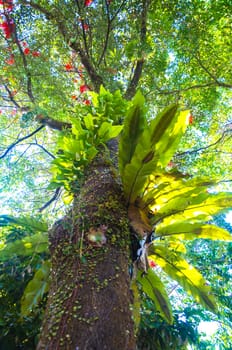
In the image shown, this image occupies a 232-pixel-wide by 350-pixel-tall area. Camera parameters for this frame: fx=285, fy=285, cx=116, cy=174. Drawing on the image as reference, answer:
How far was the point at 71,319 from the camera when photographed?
1.05m

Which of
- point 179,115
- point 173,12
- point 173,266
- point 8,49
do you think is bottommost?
point 173,266

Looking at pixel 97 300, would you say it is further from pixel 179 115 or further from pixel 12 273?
pixel 179 115

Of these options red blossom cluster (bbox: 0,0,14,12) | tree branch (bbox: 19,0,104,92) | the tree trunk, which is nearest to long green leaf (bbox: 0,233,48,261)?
the tree trunk

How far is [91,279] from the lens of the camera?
3.96 feet

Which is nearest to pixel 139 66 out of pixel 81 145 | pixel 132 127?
pixel 81 145

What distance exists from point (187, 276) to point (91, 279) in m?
1.13

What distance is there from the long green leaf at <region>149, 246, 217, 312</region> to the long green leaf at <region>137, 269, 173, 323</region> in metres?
0.13

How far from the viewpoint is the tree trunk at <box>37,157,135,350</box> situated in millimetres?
1001

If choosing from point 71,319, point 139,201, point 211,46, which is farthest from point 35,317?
point 211,46

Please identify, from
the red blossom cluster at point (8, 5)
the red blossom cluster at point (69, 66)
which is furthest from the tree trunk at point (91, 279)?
the red blossom cluster at point (69, 66)

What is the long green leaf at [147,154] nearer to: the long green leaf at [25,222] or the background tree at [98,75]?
the background tree at [98,75]

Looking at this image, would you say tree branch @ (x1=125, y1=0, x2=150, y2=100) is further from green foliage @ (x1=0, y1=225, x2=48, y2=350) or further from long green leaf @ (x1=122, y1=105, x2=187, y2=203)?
green foliage @ (x1=0, y1=225, x2=48, y2=350)

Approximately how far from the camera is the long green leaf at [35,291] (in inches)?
65.2

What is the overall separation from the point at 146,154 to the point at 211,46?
11.6 ft
